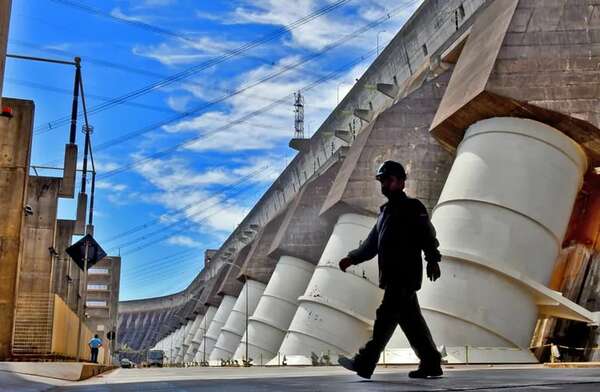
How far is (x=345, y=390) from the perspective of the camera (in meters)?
4.83

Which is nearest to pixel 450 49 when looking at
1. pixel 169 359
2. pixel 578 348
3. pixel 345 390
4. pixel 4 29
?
pixel 578 348

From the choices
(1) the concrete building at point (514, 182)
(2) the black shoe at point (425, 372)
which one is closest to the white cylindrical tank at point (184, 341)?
(1) the concrete building at point (514, 182)

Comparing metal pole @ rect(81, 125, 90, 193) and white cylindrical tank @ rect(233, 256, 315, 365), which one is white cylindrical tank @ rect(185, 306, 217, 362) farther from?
metal pole @ rect(81, 125, 90, 193)

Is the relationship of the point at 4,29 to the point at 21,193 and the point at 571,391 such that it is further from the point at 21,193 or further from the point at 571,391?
the point at 21,193

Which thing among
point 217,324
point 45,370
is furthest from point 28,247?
point 217,324

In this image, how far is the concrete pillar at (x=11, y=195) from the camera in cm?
1762

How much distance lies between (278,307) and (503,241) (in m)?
24.0

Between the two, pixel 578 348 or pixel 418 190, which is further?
pixel 418 190

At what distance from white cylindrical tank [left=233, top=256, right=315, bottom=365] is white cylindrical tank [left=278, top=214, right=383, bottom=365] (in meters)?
9.90

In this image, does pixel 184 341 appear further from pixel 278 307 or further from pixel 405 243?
pixel 405 243

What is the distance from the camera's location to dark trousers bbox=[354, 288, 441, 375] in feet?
20.9

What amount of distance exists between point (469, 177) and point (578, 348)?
593 cm

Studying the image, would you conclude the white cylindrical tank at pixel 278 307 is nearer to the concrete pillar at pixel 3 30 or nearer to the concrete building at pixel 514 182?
the concrete building at pixel 514 182

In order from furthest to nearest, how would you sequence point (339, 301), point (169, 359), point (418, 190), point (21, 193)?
point (169, 359) → point (339, 301) → point (418, 190) → point (21, 193)
